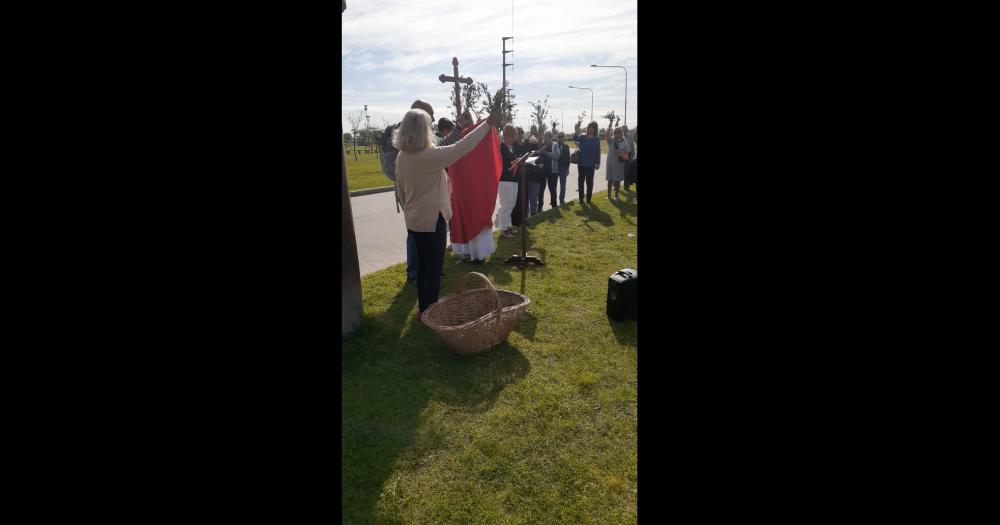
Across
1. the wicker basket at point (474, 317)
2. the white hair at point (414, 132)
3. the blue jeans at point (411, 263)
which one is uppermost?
the white hair at point (414, 132)

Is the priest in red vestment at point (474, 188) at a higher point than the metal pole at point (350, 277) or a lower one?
higher

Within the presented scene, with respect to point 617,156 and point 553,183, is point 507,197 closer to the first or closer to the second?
point 553,183

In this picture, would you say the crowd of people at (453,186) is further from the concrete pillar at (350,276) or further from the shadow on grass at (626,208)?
the shadow on grass at (626,208)

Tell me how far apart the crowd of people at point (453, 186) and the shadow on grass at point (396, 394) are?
23.7 inches

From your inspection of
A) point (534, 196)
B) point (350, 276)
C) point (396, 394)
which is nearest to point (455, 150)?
point (350, 276)

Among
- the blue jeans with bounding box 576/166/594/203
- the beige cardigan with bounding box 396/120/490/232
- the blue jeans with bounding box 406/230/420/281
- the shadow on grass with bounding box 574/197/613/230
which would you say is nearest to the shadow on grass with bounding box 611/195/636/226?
the shadow on grass with bounding box 574/197/613/230

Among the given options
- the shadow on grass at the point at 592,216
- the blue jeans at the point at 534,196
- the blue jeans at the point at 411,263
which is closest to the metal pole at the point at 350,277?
the blue jeans at the point at 411,263

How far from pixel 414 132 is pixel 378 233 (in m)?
5.27

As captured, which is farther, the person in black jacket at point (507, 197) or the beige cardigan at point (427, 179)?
the person in black jacket at point (507, 197)

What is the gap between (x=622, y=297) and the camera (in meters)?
4.55

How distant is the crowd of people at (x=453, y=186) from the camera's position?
3.80m
